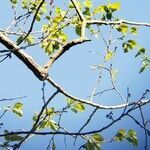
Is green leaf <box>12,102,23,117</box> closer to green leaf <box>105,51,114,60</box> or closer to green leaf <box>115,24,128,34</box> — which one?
green leaf <box>105,51,114,60</box>

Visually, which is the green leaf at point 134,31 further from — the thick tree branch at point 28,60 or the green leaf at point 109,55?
the thick tree branch at point 28,60

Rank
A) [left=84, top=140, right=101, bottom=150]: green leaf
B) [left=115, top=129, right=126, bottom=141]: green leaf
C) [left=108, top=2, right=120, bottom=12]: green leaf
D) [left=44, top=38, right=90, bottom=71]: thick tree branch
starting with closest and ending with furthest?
[left=44, top=38, right=90, bottom=71]: thick tree branch → [left=84, top=140, right=101, bottom=150]: green leaf → [left=115, top=129, right=126, bottom=141]: green leaf → [left=108, top=2, right=120, bottom=12]: green leaf

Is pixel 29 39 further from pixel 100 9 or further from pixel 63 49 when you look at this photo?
pixel 63 49

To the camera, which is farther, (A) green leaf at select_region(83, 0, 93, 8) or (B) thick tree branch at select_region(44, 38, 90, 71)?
(A) green leaf at select_region(83, 0, 93, 8)

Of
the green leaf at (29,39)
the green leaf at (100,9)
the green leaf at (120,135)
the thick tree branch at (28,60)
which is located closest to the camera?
the thick tree branch at (28,60)

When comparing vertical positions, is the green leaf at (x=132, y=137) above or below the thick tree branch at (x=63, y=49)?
above

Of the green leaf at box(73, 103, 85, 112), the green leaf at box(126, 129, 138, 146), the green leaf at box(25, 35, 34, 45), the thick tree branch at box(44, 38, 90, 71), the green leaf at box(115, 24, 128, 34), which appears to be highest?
the green leaf at box(25, 35, 34, 45)

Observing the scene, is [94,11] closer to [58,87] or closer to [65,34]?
[65,34]

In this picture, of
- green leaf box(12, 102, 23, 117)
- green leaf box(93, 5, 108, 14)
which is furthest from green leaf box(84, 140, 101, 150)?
green leaf box(93, 5, 108, 14)

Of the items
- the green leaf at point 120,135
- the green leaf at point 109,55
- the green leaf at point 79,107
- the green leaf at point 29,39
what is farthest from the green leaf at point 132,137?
the green leaf at point 29,39

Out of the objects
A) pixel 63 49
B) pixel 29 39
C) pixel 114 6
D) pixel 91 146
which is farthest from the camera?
pixel 29 39

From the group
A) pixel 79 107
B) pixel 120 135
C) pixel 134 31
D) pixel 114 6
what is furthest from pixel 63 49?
pixel 134 31

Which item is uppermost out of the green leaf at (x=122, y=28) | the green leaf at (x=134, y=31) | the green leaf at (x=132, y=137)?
the green leaf at (x=134, y=31)

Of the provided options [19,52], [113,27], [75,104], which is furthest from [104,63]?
[19,52]
